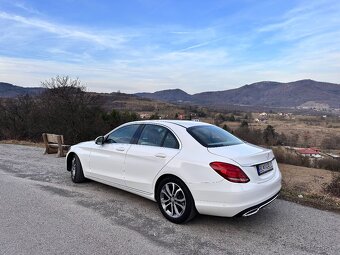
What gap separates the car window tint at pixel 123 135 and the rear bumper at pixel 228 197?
1.87 metres

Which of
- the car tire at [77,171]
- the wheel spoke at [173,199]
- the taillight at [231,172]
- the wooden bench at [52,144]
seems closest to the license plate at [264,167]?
the taillight at [231,172]

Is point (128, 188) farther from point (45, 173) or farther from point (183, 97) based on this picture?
point (183, 97)

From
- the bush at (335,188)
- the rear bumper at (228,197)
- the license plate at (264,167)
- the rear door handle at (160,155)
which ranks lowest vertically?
the bush at (335,188)

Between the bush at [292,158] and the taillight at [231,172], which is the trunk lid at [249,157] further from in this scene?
the bush at [292,158]

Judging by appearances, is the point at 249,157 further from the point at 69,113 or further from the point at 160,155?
the point at 69,113

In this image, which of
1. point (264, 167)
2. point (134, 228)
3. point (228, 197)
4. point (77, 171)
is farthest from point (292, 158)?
point (134, 228)

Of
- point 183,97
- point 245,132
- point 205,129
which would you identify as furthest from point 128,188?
point 183,97

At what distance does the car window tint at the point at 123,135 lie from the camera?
19.7ft

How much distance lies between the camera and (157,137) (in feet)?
18.0

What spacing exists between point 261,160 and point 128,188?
2.39 meters

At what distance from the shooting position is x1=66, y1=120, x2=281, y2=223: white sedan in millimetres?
4359

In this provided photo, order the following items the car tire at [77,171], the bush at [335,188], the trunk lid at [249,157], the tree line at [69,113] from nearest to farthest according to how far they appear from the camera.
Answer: the trunk lid at [249,157] → the bush at [335,188] → the car tire at [77,171] → the tree line at [69,113]

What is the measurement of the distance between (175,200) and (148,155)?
90cm

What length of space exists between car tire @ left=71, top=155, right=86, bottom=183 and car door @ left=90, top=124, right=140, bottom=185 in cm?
52
